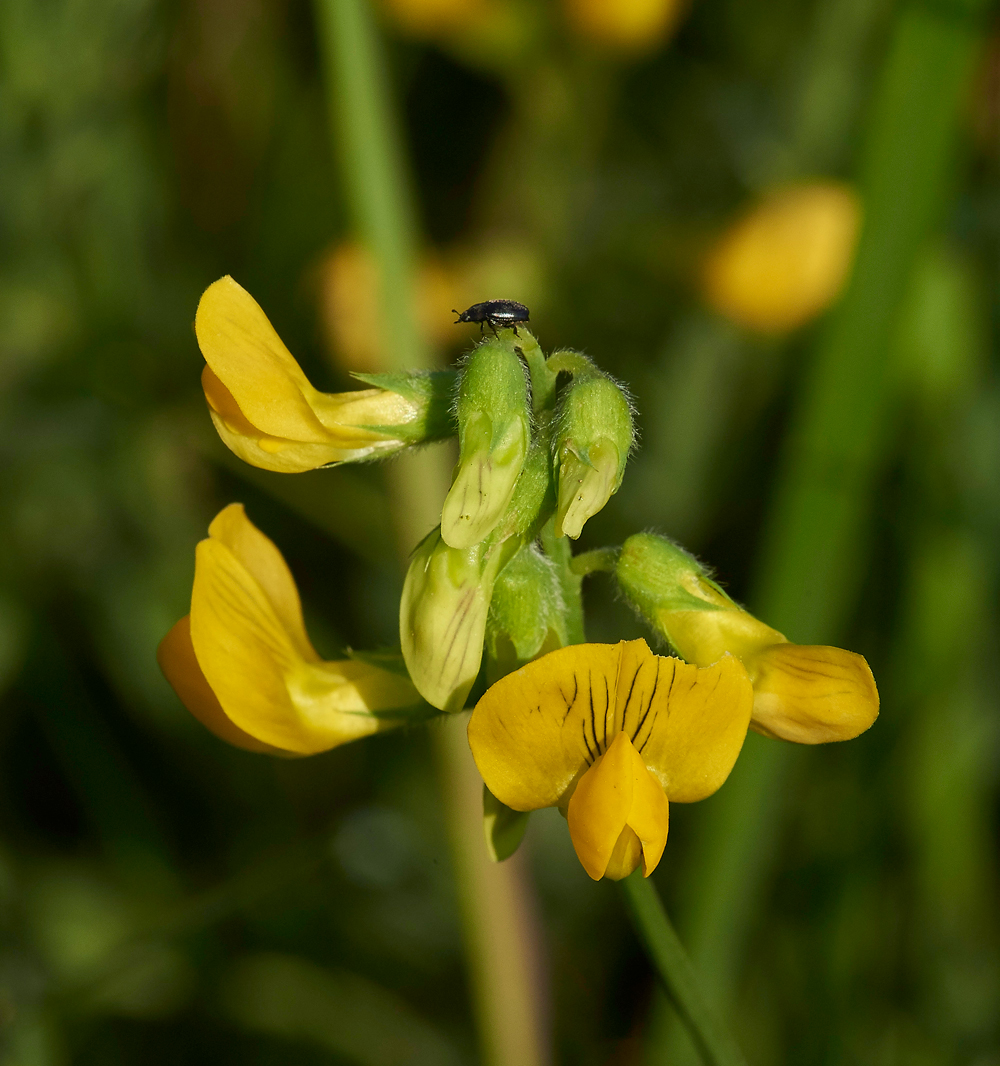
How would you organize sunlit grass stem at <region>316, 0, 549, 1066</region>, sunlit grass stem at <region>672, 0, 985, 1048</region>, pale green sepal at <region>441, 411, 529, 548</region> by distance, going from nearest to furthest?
pale green sepal at <region>441, 411, 529, 548</region> < sunlit grass stem at <region>672, 0, 985, 1048</region> < sunlit grass stem at <region>316, 0, 549, 1066</region>

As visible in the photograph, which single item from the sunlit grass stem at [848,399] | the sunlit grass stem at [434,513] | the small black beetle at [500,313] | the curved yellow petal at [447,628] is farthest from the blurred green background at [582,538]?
the small black beetle at [500,313]

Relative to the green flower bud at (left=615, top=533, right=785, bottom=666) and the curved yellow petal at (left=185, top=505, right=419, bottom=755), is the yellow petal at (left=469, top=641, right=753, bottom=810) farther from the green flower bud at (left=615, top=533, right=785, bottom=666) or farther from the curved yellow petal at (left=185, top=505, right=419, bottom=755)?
the curved yellow petal at (left=185, top=505, right=419, bottom=755)

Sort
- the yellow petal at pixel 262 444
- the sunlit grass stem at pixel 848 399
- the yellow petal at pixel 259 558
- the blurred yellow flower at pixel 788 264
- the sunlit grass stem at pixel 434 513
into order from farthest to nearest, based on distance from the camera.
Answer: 1. the blurred yellow flower at pixel 788 264
2. the sunlit grass stem at pixel 434 513
3. the sunlit grass stem at pixel 848 399
4. the yellow petal at pixel 259 558
5. the yellow petal at pixel 262 444

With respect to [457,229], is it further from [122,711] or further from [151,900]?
[151,900]

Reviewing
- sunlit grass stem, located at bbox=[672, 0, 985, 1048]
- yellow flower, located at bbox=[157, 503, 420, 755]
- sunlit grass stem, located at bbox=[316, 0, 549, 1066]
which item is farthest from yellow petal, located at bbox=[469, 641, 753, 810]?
sunlit grass stem, located at bbox=[316, 0, 549, 1066]

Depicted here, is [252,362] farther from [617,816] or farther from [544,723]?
[617,816]

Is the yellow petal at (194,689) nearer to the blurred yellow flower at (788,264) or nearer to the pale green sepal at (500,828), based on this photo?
the pale green sepal at (500,828)
